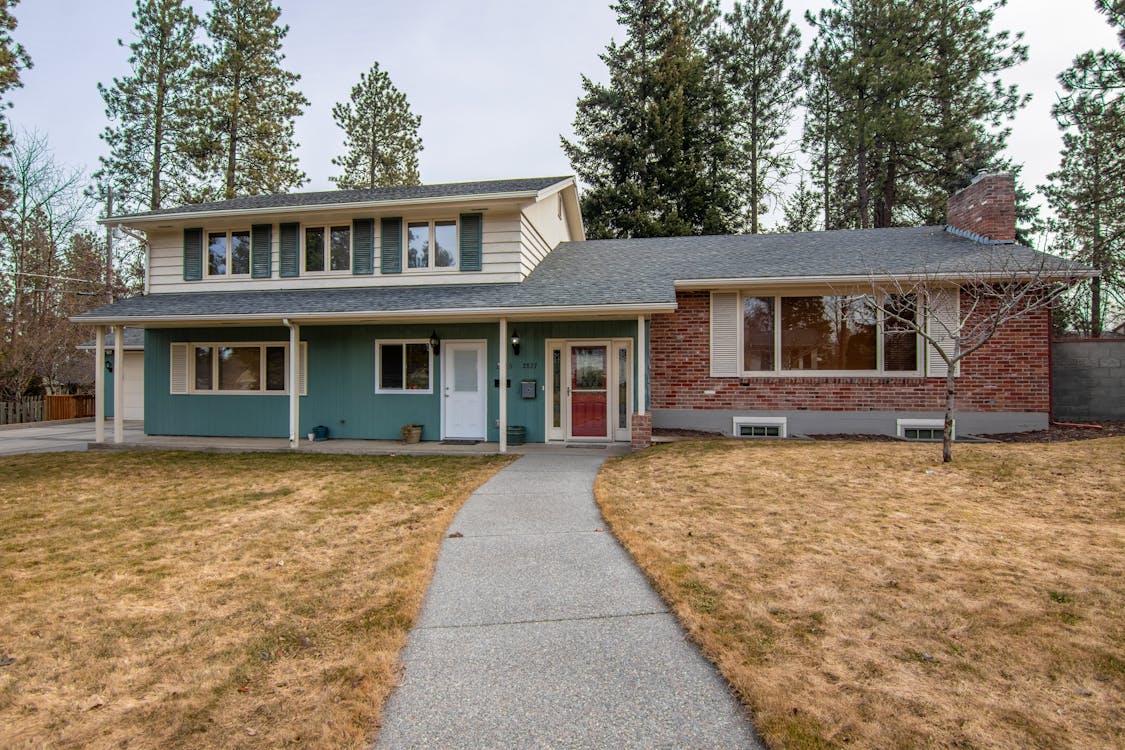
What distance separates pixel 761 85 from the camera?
76.2ft

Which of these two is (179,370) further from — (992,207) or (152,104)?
(992,207)

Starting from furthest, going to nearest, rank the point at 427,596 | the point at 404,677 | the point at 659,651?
the point at 427,596 → the point at 659,651 → the point at 404,677

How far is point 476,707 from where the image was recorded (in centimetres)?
243

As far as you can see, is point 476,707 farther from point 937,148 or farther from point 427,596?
point 937,148

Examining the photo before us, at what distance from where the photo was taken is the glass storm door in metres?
10.6

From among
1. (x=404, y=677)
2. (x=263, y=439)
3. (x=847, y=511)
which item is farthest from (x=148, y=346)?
(x=847, y=511)

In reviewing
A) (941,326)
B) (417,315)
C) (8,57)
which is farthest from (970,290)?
(8,57)

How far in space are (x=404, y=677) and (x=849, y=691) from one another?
2.06 metres

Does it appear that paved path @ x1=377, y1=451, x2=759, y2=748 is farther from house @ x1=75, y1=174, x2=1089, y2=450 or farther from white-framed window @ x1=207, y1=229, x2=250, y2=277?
white-framed window @ x1=207, y1=229, x2=250, y2=277

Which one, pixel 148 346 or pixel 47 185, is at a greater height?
pixel 47 185

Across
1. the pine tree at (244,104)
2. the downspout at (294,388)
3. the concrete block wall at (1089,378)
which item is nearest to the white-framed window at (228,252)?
the downspout at (294,388)

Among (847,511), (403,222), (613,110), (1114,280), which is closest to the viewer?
(847,511)

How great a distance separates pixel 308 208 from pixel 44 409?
12438 millimetres

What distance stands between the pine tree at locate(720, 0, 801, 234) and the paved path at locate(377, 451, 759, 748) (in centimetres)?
2195
